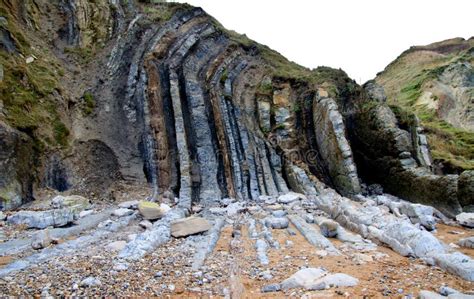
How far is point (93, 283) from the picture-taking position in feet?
13.8

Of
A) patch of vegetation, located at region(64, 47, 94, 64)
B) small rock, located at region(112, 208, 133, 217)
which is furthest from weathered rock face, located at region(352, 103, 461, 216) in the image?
patch of vegetation, located at region(64, 47, 94, 64)

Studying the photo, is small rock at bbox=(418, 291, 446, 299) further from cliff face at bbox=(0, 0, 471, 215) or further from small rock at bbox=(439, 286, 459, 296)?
cliff face at bbox=(0, 0, 471, 215)

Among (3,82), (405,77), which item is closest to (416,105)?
(405,77)

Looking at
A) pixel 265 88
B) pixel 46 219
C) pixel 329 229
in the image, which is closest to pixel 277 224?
pixel 329 229

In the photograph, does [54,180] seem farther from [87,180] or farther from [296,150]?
[296,150]

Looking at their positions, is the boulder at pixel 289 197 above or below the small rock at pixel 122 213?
below

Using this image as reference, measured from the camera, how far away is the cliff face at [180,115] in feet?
42.9

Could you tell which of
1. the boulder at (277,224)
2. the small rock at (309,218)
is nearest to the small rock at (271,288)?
the boulder at (277,224)

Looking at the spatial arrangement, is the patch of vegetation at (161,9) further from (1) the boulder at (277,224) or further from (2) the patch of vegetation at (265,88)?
(1) the boulder at (277,224)

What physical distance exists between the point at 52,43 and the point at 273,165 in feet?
42.6

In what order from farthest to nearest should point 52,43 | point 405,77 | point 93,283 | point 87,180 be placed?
1. point 405,77
2. point 52,43
3. point 87,180
4. point 93,283

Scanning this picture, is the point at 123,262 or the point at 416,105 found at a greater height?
the point at 416,105

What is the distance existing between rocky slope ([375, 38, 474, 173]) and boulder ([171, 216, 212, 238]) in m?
13.0

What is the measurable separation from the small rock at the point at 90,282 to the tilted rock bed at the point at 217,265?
0.02 meters
